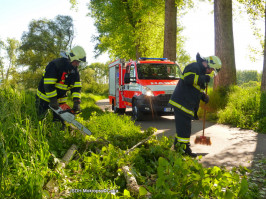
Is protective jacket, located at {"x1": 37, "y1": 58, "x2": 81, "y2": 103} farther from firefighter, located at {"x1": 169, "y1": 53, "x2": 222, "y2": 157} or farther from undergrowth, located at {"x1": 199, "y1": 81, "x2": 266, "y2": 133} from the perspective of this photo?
undergrowth, located at {"x1": 199, "y1": 81, "x2": 266, "y2": 133}

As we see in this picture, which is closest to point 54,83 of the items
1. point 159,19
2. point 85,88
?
point 159,19

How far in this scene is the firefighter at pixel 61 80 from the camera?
5.54m

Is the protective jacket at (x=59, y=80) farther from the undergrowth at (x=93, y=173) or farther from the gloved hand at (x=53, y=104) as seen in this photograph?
the undergrowth at (x=93, y=173)

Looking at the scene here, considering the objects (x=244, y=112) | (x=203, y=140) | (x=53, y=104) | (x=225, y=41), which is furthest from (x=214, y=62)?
(x=225, y=41)

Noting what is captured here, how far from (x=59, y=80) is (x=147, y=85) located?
4.33 meters

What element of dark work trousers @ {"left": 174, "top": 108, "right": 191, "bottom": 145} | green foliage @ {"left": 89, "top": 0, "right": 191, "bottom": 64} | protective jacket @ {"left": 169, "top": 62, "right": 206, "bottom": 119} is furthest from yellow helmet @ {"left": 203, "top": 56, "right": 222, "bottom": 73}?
green foliage @ {"left": 89, "top": 0, "right": 191, "bottom": 64}

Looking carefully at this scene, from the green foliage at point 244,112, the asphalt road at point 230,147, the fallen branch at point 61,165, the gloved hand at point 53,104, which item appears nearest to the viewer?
the fallen branch at point 61,165

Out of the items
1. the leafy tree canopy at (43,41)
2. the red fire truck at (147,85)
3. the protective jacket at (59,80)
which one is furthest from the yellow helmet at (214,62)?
the leafy tree canopy at (43,41)

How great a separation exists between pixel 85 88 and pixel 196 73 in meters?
42.1

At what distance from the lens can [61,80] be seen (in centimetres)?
589

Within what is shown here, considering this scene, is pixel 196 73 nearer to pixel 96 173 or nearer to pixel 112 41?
pixel 96 173

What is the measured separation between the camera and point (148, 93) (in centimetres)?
951

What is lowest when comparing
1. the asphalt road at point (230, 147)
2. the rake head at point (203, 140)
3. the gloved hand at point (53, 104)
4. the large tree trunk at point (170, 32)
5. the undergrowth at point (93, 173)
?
the asphalt road at point (230, 147)

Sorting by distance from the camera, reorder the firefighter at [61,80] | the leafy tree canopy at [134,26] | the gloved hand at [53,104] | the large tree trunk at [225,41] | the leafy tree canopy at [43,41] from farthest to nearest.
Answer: the leafy tree canopy at [43,41] < the leafy tree canopy at [134,26] < the large tree trunk at [225,41] < the firefighter at [61,80] < the gloved hand at [53,104]
